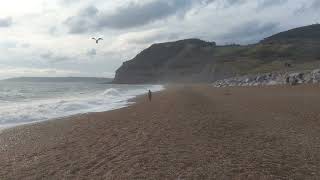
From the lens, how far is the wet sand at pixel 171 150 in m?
9.91

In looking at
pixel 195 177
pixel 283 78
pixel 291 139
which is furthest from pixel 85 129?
pixel 283 78

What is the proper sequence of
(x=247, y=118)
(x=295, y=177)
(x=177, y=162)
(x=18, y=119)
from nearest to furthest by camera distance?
(x=295, y=177) < (x=177, y=162) < (x=247, y=118) < (x=18, y=119)

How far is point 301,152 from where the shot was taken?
1161 cm

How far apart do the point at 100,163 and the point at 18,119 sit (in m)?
15.5

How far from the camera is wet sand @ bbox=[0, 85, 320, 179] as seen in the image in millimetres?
9914

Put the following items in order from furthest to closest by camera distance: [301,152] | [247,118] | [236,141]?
[247,118] → [236,141] → [301,152]

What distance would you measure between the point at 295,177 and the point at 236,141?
4119mm

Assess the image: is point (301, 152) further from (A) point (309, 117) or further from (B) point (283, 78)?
(B) point (283, 78)

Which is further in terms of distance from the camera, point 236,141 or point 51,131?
point 51,131

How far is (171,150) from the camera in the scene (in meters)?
12.1

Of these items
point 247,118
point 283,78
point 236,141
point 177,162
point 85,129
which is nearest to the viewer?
point 177,162

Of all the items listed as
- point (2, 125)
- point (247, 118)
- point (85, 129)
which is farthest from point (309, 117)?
point (2, 125)

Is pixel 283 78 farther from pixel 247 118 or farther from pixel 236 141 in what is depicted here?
pixel 236 141

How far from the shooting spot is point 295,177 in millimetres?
9266
